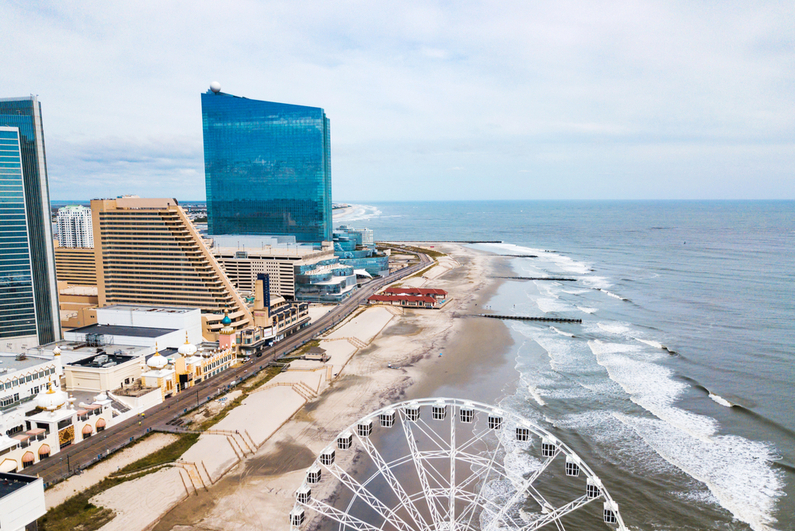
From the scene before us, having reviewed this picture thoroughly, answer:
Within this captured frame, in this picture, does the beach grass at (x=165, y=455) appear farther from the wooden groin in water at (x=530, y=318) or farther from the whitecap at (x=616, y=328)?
the whitecap at (x=616, y=328)

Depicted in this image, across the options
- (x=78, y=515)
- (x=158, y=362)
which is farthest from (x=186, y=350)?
(x=78, y=515)

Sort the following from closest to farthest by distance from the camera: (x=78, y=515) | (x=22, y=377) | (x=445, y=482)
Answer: (x=78, y=515)
(x=445, y=482)
(x=22, y=377)

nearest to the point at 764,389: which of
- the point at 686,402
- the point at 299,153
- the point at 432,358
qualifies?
the point at 686,402

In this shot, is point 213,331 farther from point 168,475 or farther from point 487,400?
point 487,400

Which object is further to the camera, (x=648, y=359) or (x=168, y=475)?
(x=648, y=359)

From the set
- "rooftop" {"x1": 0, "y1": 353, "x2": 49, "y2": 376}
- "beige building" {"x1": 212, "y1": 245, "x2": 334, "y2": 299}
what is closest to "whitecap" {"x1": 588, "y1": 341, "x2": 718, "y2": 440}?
"beige building" {"x1": 212, "y1": 245, "x2": 334, "y2": 299}

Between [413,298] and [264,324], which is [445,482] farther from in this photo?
[413,298]
